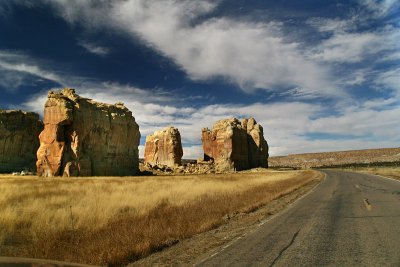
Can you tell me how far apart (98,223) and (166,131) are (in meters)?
103

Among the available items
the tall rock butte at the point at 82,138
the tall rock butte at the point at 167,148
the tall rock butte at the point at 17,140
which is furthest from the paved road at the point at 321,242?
the tall rock butte at the point at 167,148

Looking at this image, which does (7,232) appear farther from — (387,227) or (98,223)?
(387,227)

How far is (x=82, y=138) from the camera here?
64.9 meters

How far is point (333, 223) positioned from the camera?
419 inches

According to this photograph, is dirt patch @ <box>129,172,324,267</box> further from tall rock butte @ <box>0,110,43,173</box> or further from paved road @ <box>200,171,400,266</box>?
tall rock butte @ <box>0,110,43,173</box>

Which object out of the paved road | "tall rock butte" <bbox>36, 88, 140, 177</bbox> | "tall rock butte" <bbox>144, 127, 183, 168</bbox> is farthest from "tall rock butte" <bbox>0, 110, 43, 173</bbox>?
the paved road

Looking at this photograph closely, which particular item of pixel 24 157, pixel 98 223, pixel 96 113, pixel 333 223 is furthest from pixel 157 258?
pixel 24 157

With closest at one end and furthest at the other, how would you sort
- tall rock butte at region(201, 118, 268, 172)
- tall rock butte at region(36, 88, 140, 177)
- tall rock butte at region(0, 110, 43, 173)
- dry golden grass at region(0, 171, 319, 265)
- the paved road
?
the paved road → dry golden grass at region(0, 171, 319, 265) → tall rock butte at region(36, 88, 140, 177) → tall rock butte at region(0, 110, 43, 173) → tall rock butte at region(201, 118, 268, 172)

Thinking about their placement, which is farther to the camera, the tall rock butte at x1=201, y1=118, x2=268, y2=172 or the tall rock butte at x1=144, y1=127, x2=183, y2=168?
the tall rock butte at x1=144, y1=127, x2=183, y2=168

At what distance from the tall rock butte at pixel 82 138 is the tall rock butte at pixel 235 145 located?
31.0m

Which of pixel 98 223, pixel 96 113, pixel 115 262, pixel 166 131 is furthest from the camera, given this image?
pixel 166 131

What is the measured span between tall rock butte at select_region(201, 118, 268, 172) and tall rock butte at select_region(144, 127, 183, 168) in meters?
9.12

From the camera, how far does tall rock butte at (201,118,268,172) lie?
98.7 m

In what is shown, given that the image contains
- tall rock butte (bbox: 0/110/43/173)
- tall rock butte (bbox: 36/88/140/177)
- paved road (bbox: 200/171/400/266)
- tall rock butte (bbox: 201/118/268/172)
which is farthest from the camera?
tall rock butte (bbox: 201/118/268/172)
